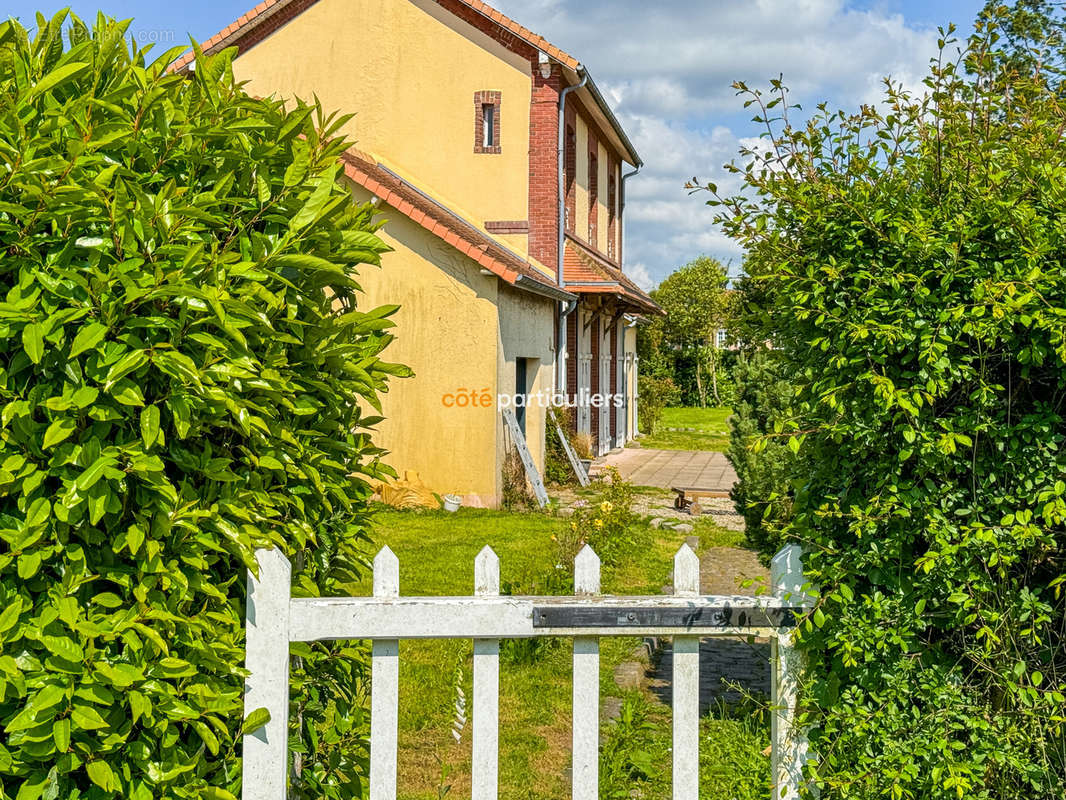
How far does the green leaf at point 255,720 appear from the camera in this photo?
92.2 inches

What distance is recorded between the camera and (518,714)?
5.17 meters

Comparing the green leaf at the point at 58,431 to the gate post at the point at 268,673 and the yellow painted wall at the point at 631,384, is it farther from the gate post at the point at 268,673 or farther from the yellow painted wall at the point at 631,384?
the yellow painted wall at the point at 631,384

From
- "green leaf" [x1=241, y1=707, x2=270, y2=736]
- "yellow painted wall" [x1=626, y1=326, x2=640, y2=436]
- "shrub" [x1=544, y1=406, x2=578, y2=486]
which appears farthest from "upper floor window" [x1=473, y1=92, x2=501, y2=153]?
"green leaf" [x1=241, y1=707, x2=270, y2=736]

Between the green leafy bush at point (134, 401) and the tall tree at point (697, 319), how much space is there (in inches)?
1495

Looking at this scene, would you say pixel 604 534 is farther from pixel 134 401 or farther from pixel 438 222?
pixel 134 401

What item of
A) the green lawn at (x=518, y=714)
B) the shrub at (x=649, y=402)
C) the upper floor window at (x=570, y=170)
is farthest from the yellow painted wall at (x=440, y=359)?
the shrub at (x=649, y=402)

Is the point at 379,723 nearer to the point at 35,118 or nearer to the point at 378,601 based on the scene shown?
the point at 378,601

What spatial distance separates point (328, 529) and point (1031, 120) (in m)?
2.21

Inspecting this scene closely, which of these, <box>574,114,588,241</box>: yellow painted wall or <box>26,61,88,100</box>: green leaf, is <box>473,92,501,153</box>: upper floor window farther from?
<box>26,61,88,100</box>: green leaf

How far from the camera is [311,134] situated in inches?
104

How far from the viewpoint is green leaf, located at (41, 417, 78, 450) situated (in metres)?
1.98

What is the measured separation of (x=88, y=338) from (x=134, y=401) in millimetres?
161

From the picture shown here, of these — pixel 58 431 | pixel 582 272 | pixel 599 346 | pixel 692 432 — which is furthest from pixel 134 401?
pixel 692 432

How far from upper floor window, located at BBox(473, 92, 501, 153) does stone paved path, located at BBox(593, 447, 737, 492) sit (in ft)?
20.8
